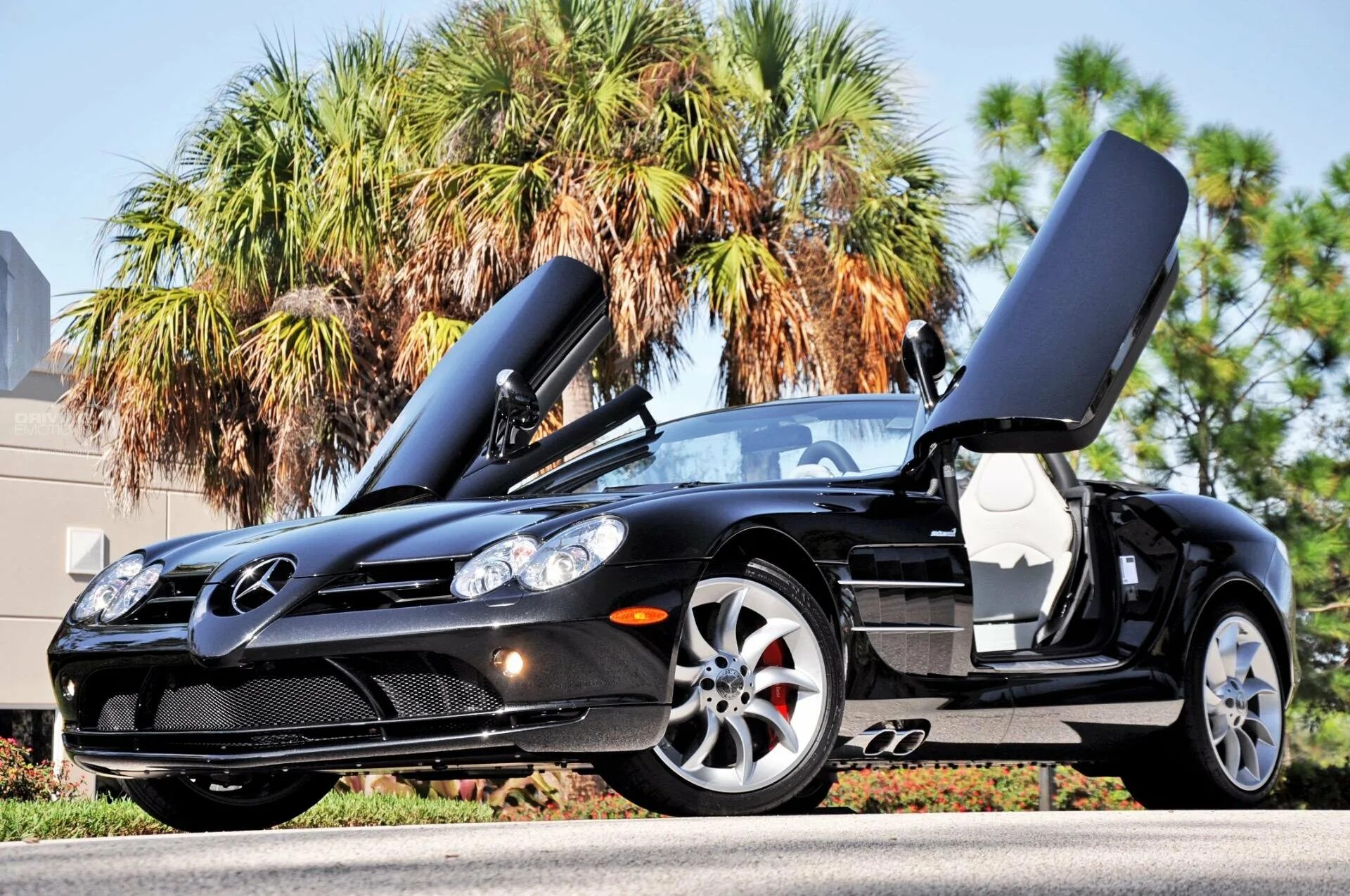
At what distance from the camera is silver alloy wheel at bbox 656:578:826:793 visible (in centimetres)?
411

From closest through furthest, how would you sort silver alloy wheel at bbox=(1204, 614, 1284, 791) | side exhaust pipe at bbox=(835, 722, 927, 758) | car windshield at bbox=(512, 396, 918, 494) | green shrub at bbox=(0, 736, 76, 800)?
side exhaust pipe at bbox=(835, 722, 927, 758)
car windshield at bbox=(512, 396, 918, 494)
silver alloy wheel at bbox=(1204, 614, 1284, 791)
green shrub at bbox=(0, 736, 76, 800)

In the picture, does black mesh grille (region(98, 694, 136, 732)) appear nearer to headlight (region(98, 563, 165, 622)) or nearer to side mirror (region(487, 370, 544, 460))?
headlight (region(98, 563, 165, 622))

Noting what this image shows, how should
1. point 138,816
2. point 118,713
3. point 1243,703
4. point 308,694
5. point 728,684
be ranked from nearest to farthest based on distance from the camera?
point 308,694 < point 728,684 < point 118,713 < point 1243,703 < point 138,816

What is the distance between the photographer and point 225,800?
16.4ft

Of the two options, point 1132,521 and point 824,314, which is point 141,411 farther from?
point 1132,521

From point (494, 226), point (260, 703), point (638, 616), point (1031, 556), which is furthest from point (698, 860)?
point (494, 226)

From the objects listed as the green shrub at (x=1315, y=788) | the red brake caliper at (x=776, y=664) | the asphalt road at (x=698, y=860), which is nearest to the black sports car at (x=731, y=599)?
the red brake caliper at (x=776, y=664)

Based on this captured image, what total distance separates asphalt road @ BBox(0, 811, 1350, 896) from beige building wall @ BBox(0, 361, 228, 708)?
16274mm

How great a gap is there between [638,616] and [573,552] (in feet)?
0.71

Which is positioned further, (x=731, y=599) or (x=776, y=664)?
(x=776, y=664)

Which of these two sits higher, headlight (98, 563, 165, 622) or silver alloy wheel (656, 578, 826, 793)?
Result: headlight (98, 563, 165, 622)

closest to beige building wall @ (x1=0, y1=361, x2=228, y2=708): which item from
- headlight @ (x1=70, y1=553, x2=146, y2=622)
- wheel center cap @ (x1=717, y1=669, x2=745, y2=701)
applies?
headlight @ (x1=70, y1=553, x2=146, y2=622)

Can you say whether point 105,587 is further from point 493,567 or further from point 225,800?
point 493,567

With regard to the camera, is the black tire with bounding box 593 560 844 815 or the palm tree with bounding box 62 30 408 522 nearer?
the black tire with bounding box 593 560 844 815
